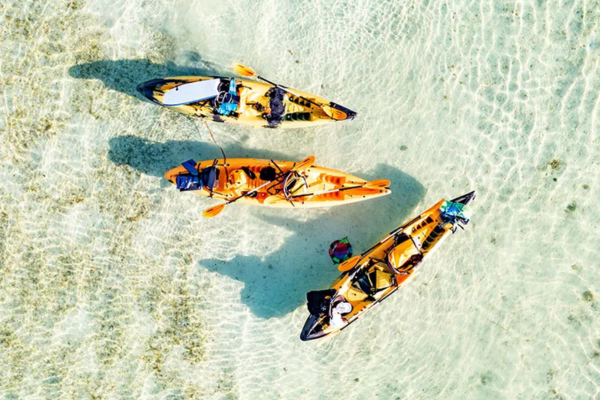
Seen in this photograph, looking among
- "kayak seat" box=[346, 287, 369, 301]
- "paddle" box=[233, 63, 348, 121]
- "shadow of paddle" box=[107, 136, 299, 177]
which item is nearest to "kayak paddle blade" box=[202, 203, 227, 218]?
"shadow of paddle" box=[107, 136, 299, 177]

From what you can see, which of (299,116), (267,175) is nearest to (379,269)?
(267,175)

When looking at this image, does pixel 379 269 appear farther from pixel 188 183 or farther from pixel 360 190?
pixel 188 183

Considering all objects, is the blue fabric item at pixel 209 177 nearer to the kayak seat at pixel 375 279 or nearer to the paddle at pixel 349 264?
the paddle at pixel 349 264

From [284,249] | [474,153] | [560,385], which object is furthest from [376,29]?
[560,385]

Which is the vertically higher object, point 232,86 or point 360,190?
point 232,86

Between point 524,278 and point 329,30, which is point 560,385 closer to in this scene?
point 524,278

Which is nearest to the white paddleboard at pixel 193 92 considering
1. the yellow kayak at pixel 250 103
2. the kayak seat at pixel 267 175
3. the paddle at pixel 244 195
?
the yellow kayak at pixel 250 103

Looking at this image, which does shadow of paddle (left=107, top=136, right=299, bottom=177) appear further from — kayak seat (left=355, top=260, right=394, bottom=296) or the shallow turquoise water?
kayak seat (left=355, top=260, right=394, bottom=296)
